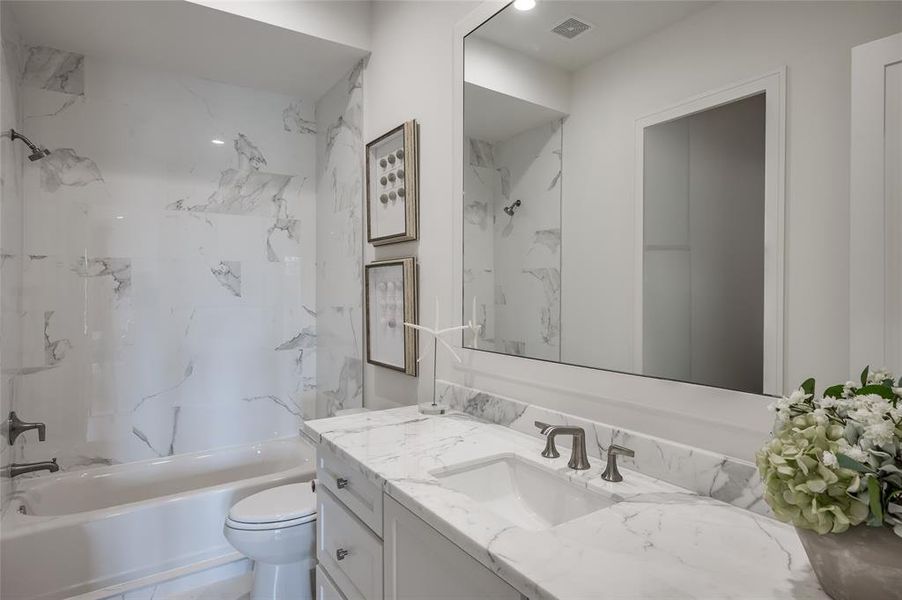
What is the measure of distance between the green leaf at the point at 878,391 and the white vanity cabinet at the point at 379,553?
21.7 inches

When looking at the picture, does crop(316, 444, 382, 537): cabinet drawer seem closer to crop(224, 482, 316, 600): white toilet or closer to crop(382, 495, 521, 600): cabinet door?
crop(382, 495, 521, 600): cabinet door

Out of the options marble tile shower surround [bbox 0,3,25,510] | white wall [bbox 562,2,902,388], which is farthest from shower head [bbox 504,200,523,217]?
marble tile shower surround [bbox 0,3,25,510]

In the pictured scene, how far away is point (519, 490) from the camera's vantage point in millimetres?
1239

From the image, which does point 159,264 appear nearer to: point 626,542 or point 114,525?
point 114,525

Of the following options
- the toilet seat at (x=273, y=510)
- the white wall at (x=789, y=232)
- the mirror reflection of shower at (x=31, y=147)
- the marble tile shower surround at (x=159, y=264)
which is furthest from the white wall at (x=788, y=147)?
the mirror reflection of shower at (x=31, y=147)

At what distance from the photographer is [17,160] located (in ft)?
6.99

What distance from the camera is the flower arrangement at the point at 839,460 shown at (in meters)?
0.54

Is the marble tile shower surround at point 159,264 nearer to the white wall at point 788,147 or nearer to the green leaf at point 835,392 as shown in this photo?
the white wall at point 788,147

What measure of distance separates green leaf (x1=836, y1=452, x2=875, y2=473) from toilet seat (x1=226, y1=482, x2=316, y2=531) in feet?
5.70

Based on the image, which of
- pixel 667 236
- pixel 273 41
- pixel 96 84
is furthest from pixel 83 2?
pixel 667 236

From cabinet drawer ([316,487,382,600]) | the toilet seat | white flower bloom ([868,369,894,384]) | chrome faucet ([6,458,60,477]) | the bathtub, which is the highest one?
white flower bloom ([868,369,894,384])

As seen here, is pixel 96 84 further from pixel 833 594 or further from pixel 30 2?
pixel 833 594

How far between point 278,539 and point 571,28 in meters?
1.97

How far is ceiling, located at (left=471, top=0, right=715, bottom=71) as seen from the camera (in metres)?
1.12
